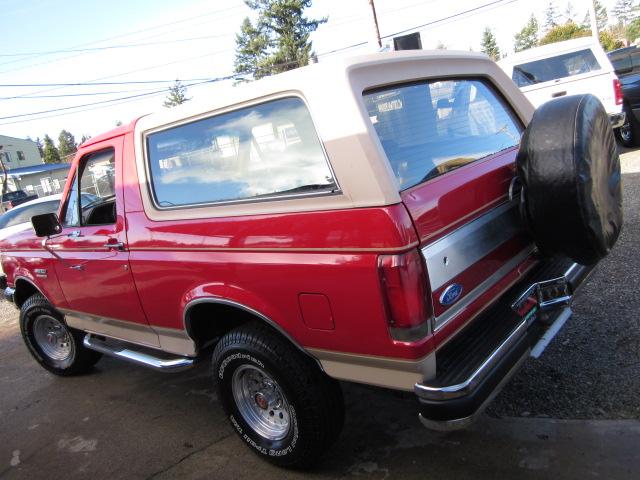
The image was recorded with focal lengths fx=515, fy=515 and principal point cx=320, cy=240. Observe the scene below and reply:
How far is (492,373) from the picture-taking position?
7.10ft

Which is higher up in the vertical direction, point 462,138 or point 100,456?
point 462,138

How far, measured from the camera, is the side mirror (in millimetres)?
3816

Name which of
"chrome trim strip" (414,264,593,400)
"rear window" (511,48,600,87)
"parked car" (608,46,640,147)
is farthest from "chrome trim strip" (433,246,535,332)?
"parked car" (608,46,640,147)

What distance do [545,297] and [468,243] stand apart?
0.56 m

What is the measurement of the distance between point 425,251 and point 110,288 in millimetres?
2299

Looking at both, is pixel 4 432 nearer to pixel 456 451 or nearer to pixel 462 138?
pixel 456 451

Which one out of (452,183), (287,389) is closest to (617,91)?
(452,183)

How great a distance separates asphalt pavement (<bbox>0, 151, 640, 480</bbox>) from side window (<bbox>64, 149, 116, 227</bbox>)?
147 cm

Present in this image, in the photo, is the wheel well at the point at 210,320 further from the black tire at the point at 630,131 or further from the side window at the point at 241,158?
the black tire at the point at 630,131

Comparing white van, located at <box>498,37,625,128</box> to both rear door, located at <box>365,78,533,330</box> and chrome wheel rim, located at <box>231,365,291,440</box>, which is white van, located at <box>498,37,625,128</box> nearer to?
rear door, located at <box>365,78,533,330</box>

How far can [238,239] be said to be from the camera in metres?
2.54

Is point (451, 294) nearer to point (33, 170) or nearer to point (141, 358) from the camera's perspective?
point (141, 358)

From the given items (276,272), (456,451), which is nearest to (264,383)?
(276,272)

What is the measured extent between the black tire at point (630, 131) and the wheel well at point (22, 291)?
946 centimetres
